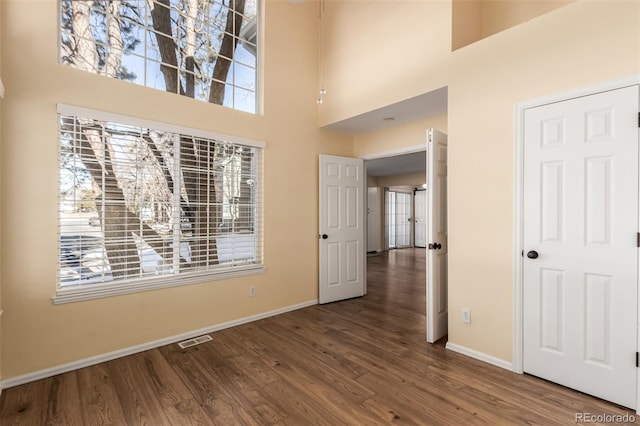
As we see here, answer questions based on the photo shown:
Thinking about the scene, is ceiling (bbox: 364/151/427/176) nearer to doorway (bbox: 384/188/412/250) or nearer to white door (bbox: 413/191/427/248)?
doorway (bbox: 384/188/412/250)

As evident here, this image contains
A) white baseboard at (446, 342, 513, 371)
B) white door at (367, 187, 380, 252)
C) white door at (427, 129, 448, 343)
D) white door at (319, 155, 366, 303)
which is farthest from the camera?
white door at (367, 187, 380, 252)

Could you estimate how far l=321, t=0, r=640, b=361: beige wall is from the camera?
209 centimetres

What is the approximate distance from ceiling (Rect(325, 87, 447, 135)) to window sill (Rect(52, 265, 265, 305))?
2247mm

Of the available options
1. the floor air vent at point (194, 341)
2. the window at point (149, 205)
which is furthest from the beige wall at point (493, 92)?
the floor air vent at point (194, 341)

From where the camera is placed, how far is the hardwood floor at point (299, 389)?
6.39 ft

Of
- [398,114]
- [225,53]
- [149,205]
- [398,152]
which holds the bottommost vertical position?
[149,205]

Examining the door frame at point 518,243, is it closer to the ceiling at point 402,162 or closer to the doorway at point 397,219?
the ceiling at point 402,162

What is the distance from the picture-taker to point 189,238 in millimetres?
3256

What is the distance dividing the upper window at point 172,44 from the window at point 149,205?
0.50 m

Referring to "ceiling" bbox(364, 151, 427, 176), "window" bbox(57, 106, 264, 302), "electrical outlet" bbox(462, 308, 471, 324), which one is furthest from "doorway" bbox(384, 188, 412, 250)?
"electrical outlet" bbox(462, 308, 471, 324)

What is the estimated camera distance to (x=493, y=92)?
2582 millimetres

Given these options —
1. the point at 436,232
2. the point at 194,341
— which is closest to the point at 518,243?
the point at 436,232

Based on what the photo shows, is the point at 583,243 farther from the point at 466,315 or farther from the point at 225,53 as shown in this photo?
the point at 225,53

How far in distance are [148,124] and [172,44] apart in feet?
3.09
